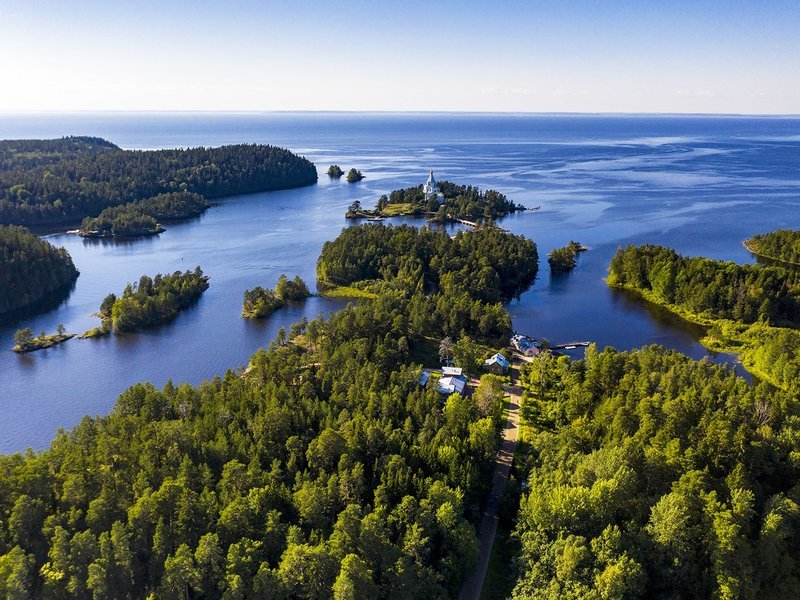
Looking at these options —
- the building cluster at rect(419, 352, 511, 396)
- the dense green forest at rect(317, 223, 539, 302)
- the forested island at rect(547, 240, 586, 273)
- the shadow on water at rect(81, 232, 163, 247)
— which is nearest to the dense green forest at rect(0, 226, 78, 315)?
the shadow on water at rect(81, 232, 163, 247)

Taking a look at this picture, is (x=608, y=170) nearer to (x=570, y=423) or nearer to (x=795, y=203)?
(x=795, y=203)

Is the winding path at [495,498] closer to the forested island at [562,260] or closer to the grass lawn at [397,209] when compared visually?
the forested island at [562,260]

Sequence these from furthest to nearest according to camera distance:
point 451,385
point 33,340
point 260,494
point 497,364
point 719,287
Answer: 1. point 719,287
2. point 33,340
3. point 497,364
4. point 451,385
5. point 260,494

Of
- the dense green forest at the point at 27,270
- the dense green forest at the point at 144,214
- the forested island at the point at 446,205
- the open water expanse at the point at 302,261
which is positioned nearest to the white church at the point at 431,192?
the forested island at the point at 446,205

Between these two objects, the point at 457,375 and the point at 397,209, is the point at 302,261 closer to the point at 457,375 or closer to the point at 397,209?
the point at 397,209

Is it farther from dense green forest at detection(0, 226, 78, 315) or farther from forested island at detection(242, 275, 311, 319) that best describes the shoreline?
dense green forest at detection(0, 226, 78, 315)

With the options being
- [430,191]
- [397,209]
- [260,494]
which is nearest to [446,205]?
[430,191]

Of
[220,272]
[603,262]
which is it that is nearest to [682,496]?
[603,262]
